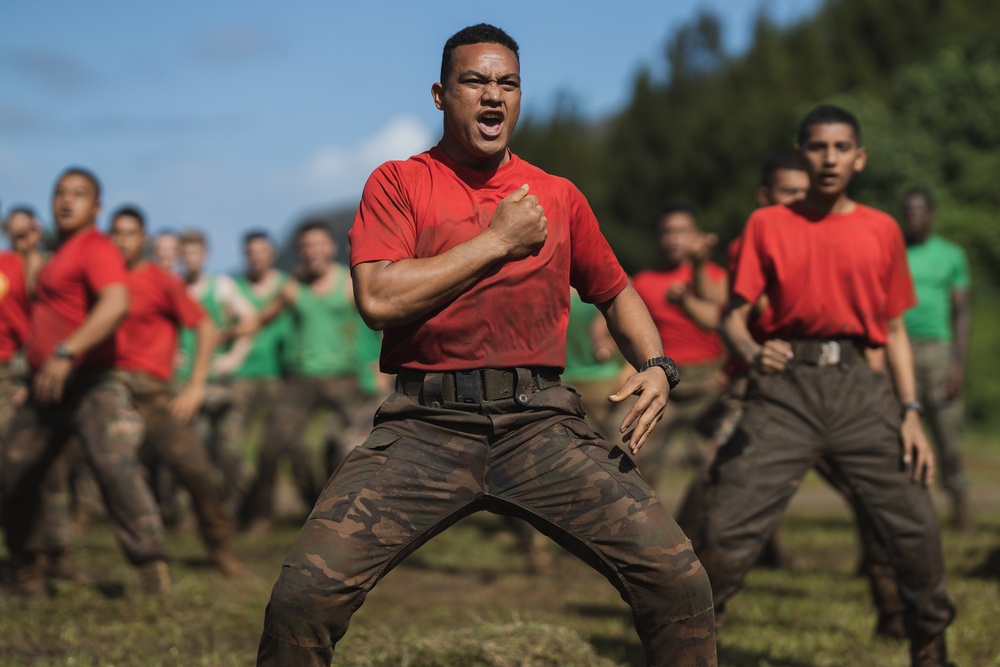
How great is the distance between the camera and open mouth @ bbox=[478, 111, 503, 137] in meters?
4.08

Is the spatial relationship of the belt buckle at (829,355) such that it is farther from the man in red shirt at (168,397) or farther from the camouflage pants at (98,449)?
the man in red shirt at (168,397)

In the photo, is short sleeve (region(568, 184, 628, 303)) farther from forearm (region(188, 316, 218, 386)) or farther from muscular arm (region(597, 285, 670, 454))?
forearm (region(188, 316, 218, 386))

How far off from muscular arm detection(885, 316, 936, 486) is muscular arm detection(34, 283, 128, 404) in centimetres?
405

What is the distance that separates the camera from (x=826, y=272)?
5.61 meters

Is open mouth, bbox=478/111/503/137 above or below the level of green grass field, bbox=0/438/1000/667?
above

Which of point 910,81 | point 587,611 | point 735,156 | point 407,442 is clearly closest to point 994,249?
point 910,81

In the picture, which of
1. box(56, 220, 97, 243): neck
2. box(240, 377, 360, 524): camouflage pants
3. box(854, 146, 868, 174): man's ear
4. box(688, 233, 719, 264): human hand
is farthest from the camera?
box(240, 377, 360, 524): camouflage pants

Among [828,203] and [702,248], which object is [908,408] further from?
[702,248]

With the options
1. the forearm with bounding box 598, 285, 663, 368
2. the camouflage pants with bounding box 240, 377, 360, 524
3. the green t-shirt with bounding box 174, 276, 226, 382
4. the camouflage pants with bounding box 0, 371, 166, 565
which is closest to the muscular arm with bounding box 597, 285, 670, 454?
the forearm with bounding box 598, 285, 663, 368

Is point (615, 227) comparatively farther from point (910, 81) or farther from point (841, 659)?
point (841, 659)

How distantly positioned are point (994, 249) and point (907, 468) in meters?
29.0

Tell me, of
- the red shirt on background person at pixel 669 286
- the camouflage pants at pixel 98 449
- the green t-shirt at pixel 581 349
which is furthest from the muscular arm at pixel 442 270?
the green t-shirt at pixel 581 349

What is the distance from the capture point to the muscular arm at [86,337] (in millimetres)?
6938

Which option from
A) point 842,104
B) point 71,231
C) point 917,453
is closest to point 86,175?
point 71,231
